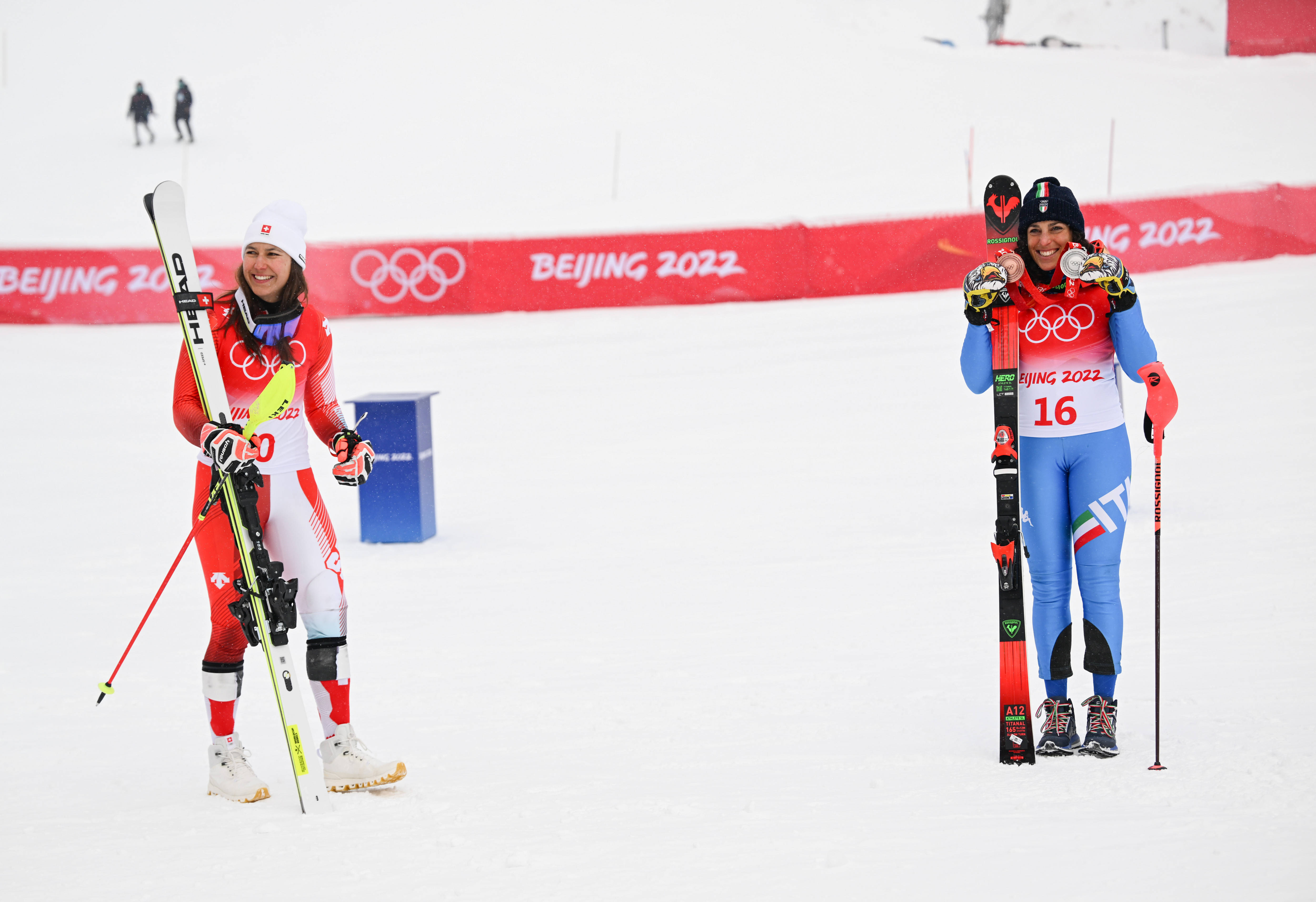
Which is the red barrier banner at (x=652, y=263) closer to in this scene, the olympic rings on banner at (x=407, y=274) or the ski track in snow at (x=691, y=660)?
the olympic rings on banner at (x=407, y=274)

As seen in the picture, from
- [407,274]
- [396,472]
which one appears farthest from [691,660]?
[407,274]

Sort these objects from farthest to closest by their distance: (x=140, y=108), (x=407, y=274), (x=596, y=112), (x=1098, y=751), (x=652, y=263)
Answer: (x=596, y=112) < (x=140, y=108) < (x=652, y=263) < (x=407, y=274) < (x=1098, y=751)

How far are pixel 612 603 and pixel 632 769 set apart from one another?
8.18 ft

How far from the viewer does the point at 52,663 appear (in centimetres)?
620

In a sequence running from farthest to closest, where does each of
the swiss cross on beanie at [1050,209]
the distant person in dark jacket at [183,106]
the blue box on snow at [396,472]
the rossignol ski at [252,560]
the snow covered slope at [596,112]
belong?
the distant person in dark jacket at [183,106], the snow covered slope at [596,112], the blue box on snow at [396,472], the swiss cross on beanie at [1050,209], the rossignol ski at [252,560]

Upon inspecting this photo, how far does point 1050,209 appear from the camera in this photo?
4500 mm

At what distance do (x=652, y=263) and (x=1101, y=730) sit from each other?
485 inches

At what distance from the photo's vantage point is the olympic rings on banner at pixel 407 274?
1606 centimetres

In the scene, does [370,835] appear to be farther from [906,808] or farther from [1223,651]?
[1223,651]

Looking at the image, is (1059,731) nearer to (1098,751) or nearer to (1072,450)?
(1098,751)

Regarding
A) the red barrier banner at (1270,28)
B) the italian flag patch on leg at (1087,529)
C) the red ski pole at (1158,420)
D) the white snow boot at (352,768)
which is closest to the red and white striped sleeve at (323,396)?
the white snow boot at (352,768)

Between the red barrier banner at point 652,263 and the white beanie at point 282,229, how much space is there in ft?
38.8

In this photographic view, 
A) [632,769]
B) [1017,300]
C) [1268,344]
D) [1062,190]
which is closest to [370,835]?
[632,769]

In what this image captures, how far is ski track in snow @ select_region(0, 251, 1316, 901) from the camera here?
3.73 m
